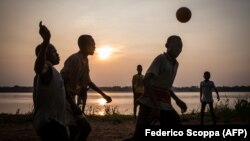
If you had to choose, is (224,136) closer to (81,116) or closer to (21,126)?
(81,116)

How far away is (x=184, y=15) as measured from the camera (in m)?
10.0

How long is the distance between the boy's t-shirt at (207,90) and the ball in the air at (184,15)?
12.9 feet

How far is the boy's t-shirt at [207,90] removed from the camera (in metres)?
13.1

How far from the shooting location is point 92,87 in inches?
257

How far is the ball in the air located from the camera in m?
10.0

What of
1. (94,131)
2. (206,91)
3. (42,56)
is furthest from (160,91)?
(206,91)

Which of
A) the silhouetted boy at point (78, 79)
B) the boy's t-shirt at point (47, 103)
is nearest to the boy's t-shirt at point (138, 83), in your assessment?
the silhouetted boy at point (78, 79)

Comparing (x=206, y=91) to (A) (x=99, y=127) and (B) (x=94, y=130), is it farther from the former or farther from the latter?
(B) (x=94, y=130)

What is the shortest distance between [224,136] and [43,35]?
9.21 ft

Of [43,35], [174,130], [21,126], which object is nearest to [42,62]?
[43,35]

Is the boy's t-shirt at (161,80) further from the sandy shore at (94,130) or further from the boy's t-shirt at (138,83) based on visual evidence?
the boy's t-shirt at (138,83)

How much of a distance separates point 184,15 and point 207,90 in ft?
13.3

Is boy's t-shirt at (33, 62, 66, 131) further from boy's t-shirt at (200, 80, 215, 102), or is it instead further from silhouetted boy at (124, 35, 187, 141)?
boy's t-shirt at (200, 80, 215, 102)

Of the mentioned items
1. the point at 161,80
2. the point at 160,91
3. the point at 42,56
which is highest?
the point at 42,56
